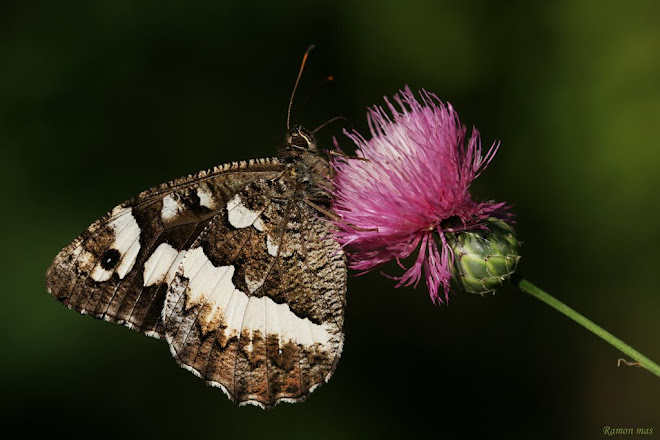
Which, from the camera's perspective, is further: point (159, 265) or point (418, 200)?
point (159, 265)

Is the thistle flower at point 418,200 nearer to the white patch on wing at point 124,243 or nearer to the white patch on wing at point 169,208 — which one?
the white patch on wing at point 169,208

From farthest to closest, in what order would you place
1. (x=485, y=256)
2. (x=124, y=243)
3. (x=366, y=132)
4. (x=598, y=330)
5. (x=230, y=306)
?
(x=366, y=132) → (x=230, y=306) → (x=124, y=243) → (x=485, y=256) → (x=598, y=330)

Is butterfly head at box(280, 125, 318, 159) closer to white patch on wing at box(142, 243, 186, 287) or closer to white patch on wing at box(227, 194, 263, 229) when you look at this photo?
white patch on wing at box(227, 194, 263, 229)

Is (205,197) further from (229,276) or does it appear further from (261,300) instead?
(261,300)

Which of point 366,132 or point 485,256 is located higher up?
point 366,132

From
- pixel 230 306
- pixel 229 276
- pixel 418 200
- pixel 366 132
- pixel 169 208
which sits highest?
pixel 366 132

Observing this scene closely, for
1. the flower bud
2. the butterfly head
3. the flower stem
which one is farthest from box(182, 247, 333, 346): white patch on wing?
the flower stem

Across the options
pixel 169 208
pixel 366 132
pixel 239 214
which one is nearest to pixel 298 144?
pixel 239 214
